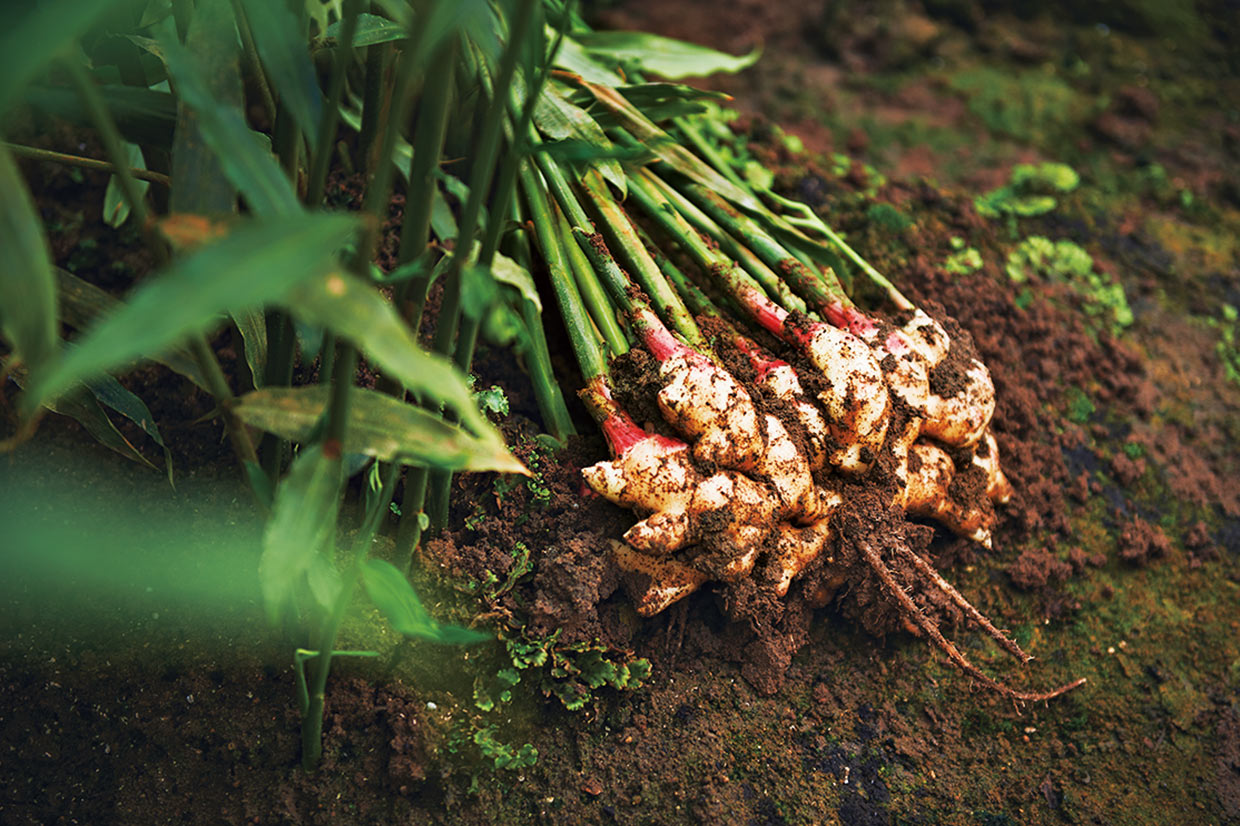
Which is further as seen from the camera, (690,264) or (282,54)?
(690,264)

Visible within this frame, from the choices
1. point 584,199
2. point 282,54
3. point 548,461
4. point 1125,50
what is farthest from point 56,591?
point 1125,50

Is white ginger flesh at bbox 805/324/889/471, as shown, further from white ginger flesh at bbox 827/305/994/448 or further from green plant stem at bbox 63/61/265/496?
green plant stem at bbox 63/61/265/496

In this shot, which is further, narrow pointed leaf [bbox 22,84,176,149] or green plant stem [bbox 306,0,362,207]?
narrow pointed leaf [bbox 22,84,176,149]

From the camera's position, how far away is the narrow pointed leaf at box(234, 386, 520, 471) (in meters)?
0.92

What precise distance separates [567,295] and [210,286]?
81 cm

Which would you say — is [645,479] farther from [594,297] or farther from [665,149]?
[665,149]

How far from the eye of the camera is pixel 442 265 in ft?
3.63

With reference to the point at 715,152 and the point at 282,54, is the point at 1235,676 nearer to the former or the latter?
the point at 715,152

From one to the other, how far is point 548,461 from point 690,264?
517mm

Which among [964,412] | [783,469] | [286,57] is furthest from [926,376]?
[286,57]

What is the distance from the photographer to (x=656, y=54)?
6.30 ft

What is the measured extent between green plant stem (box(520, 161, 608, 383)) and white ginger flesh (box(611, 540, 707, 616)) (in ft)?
0.94

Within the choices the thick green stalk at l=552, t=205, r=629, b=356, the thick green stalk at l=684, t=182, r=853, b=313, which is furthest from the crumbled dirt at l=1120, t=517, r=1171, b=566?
the thick green stalk at l=552, t=205, r=629, b=356

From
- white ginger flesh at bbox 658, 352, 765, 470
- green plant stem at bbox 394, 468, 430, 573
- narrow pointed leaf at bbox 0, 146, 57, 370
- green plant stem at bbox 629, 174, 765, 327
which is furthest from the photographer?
green plant stem at bbox 629, 174, 765, 327
